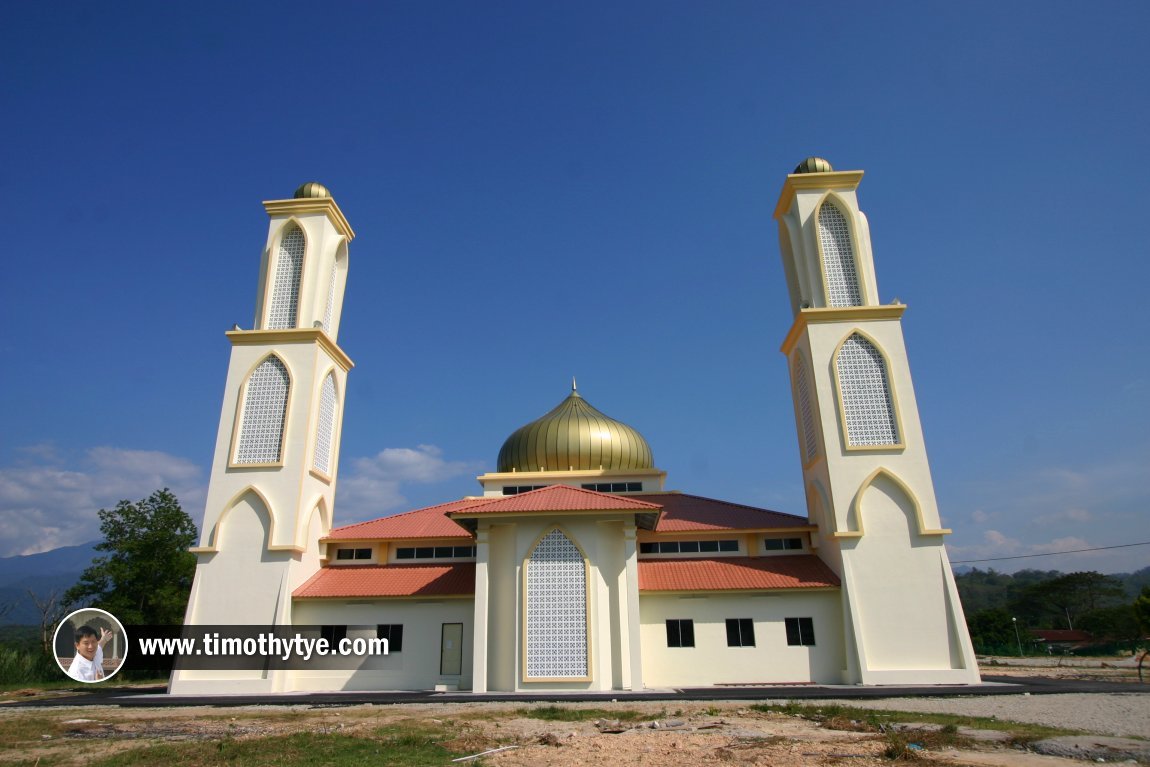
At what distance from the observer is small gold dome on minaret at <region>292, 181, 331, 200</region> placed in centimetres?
2566

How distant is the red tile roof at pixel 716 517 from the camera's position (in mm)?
22625

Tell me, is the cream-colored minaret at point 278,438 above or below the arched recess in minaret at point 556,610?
above

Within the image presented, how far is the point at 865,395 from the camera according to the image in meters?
22.0

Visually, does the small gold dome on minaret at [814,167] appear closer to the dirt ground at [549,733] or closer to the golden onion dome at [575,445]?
the golden onion dome at [575,445]

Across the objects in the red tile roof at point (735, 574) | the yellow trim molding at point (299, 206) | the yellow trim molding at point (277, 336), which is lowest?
the red tile roof at point (735, 574)

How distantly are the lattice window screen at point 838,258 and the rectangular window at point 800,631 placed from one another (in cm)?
1008

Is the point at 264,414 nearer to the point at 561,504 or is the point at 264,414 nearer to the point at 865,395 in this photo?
the point at 561,504

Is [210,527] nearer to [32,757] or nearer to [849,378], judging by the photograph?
→ [32,757]

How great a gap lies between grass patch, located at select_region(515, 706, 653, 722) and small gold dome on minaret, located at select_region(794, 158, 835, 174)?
1902 cm

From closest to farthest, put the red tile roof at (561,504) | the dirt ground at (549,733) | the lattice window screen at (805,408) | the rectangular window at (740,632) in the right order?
1. the dirt ground at (549,733)
2. the red tile roof at (561,504)
3. the rectangular window at (740,632)
4. the lattice window screen at (805,408)

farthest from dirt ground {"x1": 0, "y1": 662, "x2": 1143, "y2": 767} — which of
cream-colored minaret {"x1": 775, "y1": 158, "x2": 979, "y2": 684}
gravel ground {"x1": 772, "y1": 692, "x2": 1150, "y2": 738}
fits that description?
cream-colored minaret {"x1": 775, "y1": 158, "x2": 979, "y2": 684}

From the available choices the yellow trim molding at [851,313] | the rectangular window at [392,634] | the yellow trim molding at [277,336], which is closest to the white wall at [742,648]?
the rectangular window at [392,634]

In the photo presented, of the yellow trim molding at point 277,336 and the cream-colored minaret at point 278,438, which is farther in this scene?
the yellow trim molding at point 277,336

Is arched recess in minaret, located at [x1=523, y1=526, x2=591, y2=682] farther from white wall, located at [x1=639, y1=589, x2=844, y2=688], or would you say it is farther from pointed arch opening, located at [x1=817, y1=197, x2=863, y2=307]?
pointed arch opening, located at [x1=817, y1=197, x2=863, y2=307]
